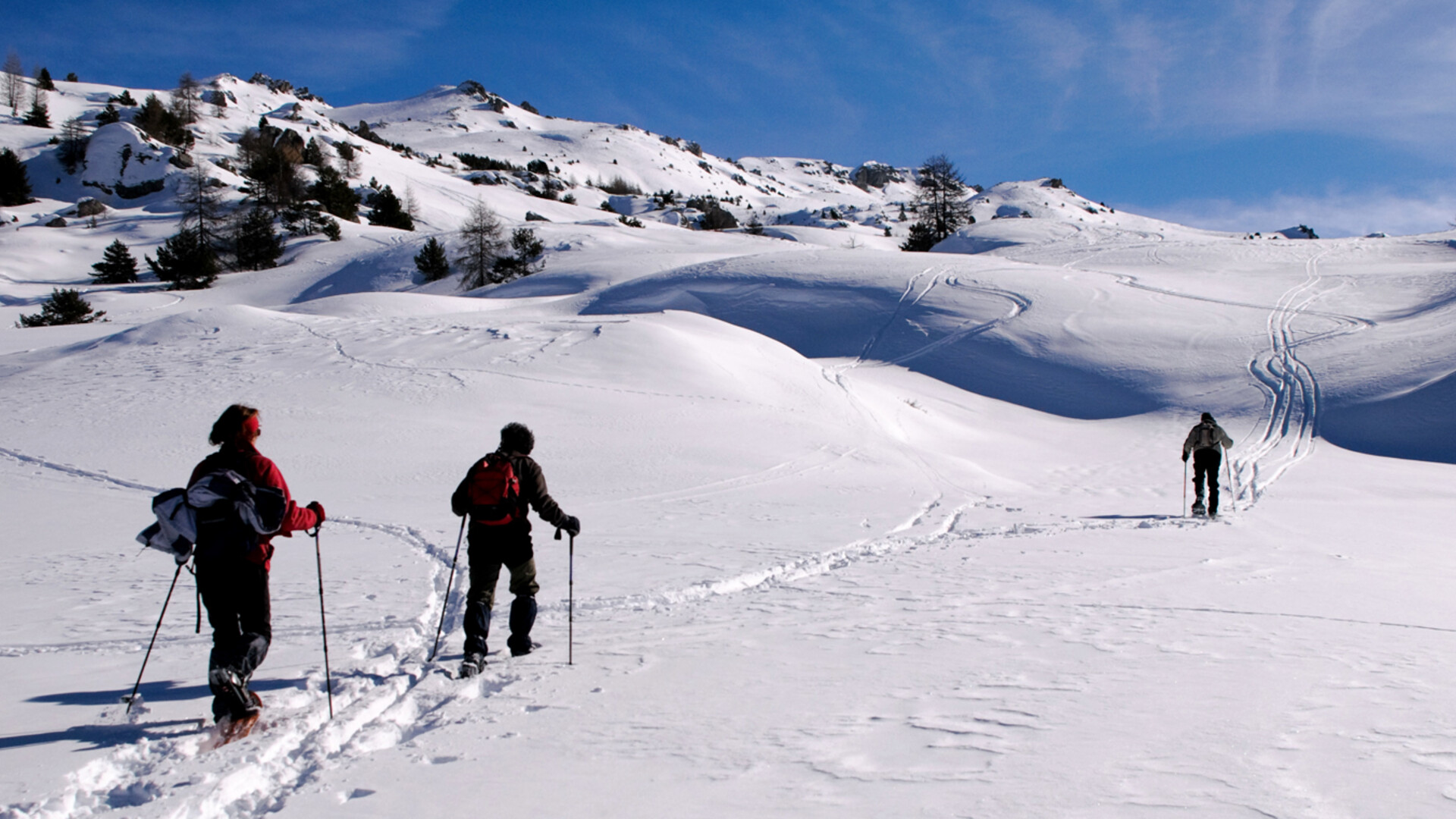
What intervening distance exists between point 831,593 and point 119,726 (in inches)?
181

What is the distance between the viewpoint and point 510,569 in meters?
4.93

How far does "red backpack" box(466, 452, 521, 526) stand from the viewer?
4738 mm

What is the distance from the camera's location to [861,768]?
3.09m

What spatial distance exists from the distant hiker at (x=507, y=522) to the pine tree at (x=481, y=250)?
120ft

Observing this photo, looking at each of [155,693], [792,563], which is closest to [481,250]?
[792,563]

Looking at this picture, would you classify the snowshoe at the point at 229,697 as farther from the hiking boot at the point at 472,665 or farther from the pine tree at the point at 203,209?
the pine tree at the point at 203,209

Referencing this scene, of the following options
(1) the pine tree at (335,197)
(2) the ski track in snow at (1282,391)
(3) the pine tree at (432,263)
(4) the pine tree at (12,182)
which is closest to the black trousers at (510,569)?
(2) the ski track in snow at (1282,391)

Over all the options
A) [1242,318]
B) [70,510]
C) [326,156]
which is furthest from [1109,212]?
[70,510]

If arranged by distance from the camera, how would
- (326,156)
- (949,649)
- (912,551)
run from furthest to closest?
(326,156) → (912,551) → (949,649)

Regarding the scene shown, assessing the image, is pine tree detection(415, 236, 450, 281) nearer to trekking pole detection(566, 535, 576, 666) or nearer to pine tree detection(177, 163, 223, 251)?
pine tree detection(177, 163, 223, 251)

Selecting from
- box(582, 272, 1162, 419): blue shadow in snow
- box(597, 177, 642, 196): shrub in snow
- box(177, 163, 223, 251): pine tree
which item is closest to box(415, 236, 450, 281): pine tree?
box(177, 163, 223, 251): pine tree

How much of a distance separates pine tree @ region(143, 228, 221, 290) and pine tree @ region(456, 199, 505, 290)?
39.3 ft

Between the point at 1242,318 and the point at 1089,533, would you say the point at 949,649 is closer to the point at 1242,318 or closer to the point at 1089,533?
the point at 1089,533

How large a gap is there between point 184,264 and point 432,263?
11.2m
